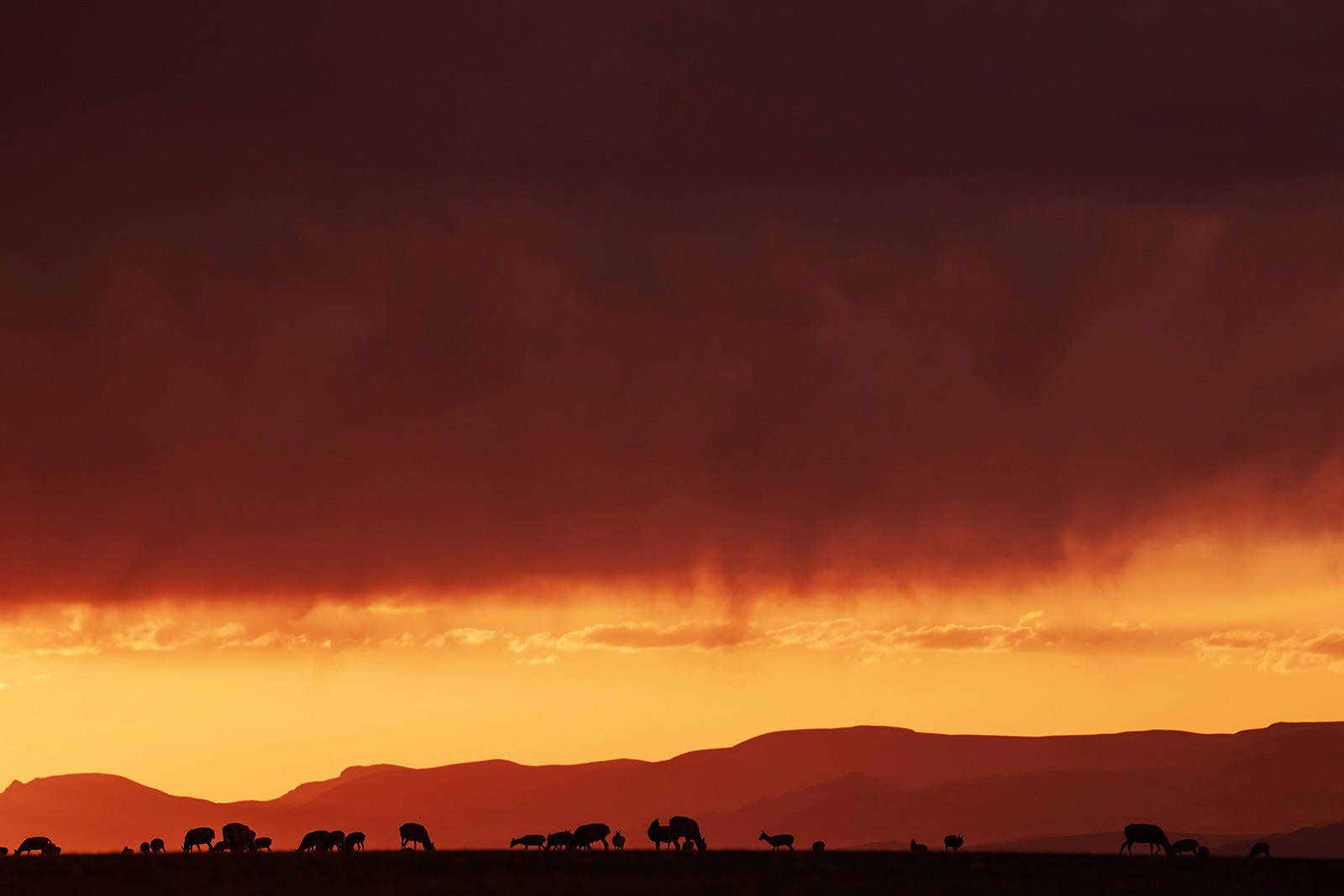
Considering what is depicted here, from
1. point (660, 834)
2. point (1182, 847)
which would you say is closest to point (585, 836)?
point (660, 834)

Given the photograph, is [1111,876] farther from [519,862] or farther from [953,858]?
[519,862]

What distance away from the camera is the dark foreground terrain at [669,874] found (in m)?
55.0

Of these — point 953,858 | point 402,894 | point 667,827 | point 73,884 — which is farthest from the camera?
point 667,827

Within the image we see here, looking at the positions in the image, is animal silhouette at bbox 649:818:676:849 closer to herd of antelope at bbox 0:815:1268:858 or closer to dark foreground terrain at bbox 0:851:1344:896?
herd of antelope at bbox 0:815:1268:858

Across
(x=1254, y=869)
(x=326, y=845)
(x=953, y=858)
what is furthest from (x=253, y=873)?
(x=1254, y=869)

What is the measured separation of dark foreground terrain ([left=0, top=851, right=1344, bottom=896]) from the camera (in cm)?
5503

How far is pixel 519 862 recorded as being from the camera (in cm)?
6106

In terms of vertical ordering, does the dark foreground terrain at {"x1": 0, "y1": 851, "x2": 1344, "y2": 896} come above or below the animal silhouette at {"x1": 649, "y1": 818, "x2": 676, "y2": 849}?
below

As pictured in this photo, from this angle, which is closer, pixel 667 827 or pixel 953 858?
pixel 953 858

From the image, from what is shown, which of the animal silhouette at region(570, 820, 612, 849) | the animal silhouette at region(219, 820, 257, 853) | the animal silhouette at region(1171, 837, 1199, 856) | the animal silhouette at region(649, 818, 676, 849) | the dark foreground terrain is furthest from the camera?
the animal silhouette at region(219, 820, 257, 853)

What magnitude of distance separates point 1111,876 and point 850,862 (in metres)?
9.91

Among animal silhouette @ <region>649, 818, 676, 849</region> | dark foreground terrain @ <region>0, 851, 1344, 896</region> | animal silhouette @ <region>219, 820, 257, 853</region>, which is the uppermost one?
animal silhouette @ <region>219, 820, 257, 853</region>

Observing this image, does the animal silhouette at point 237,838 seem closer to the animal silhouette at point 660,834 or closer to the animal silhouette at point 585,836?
the animal silhouette at point 585,836

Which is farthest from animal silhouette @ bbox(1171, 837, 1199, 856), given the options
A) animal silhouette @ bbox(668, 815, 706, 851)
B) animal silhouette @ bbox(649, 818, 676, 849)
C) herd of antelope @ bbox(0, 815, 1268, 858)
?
animal silhouette @ bbox(649, 818, 676, 849)
